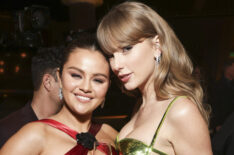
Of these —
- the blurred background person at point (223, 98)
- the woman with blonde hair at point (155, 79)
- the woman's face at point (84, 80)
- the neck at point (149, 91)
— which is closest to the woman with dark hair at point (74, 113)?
the woman's face at point (84, 80)

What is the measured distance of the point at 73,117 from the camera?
5.24 feet

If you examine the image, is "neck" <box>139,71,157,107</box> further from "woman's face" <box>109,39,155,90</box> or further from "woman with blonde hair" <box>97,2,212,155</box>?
"woman's face" <box>109,39,155,90</box>

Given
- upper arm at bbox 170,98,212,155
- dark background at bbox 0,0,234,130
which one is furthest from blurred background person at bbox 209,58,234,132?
upper arm at bbox 170,98,212,155

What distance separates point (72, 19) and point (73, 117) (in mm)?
3111

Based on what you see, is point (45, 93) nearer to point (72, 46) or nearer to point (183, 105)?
point (72, 46)

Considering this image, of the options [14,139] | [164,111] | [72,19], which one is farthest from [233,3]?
[14,139]

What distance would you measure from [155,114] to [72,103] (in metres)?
0.52

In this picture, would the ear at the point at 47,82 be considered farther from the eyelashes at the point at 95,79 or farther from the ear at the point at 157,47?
the ear at the point at 157,47

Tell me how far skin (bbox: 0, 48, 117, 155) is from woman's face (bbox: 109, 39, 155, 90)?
0.26 feet

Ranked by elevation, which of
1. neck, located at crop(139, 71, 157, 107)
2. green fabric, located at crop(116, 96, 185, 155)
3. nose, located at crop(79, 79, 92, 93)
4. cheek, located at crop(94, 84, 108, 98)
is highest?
nose, located at crop(79, 79, 92, 93)

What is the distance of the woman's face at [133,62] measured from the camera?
1.58 m

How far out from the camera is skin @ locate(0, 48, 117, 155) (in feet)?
4.48

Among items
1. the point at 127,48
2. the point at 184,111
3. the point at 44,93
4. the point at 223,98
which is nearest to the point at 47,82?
the point at 44,93

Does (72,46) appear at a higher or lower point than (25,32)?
higher
